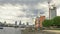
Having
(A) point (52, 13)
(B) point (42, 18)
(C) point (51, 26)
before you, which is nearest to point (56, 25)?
(C) point (51, 26)

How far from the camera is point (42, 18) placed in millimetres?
76438

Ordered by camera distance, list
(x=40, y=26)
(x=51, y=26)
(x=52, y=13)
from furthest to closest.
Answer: (x=52, y=13) → (x=51, y=26) → (x=40, y=26)

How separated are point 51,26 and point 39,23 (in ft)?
24.5

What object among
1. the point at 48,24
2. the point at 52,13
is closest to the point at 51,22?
the point at 48,24

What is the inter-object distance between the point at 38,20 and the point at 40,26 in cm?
285

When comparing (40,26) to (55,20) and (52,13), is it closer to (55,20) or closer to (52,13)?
(55,20)

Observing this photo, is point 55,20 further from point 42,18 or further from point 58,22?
point 42,18

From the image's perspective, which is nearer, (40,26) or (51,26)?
(40,26)

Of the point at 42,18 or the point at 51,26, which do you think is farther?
the point at 51,26

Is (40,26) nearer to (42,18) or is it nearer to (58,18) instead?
(42,18)

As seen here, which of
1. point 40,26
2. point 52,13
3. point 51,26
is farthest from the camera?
point 52,13

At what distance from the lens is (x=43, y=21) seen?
3105 inches

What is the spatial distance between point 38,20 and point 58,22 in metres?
8.94

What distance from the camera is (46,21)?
259 feet
